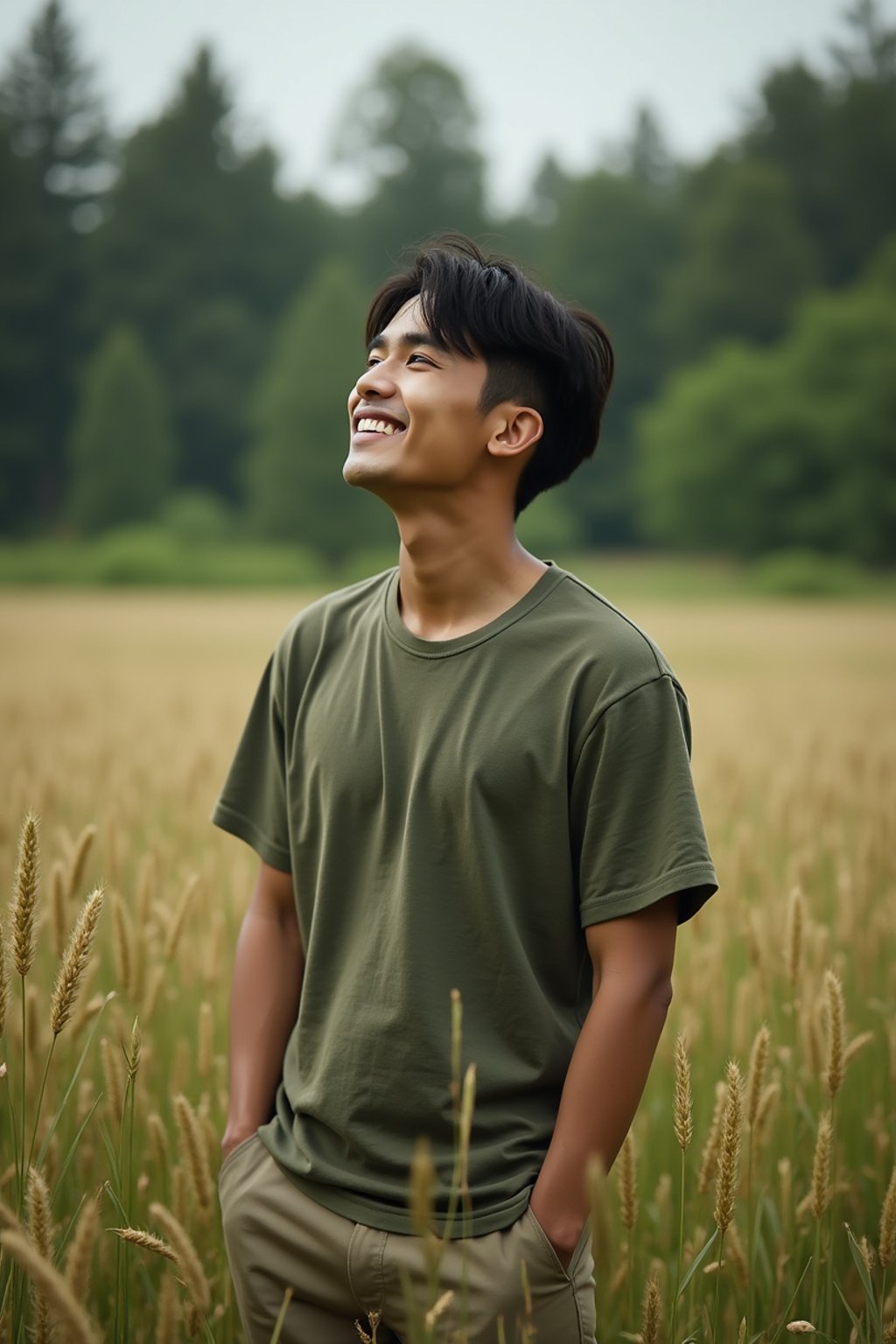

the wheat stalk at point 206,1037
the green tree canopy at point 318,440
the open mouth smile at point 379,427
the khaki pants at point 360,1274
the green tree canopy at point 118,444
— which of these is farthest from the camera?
the green tree canopy at point 318,440

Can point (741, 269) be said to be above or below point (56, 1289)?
above

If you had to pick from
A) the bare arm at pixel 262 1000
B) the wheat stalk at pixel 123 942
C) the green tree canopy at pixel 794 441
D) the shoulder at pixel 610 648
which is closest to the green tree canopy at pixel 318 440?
the green tree canopy at pixel 794 441

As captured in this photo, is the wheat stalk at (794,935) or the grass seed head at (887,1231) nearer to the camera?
the grass seed head at (887,1231)

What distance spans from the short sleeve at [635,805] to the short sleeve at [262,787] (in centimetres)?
54

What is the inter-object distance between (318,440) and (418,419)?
32.2 metres

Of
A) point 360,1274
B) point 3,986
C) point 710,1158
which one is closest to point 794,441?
point 710,1158

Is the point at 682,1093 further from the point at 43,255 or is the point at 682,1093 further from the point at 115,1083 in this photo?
the point at 43,255

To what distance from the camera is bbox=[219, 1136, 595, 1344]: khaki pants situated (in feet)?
4.75

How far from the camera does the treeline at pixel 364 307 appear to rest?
107ft

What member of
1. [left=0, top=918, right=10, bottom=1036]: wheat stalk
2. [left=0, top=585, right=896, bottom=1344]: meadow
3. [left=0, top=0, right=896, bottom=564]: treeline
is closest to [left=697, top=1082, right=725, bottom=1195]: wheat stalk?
[left=0, top=585, right=896, bottom=1344]: meadow

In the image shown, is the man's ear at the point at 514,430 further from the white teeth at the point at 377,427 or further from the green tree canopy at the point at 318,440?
the green tree canopy at the point at 318,440

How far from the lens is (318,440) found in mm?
33125

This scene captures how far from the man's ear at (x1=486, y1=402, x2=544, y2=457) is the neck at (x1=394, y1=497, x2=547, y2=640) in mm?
86

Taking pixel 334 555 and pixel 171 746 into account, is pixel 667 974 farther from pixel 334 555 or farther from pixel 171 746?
pixel 334 555
